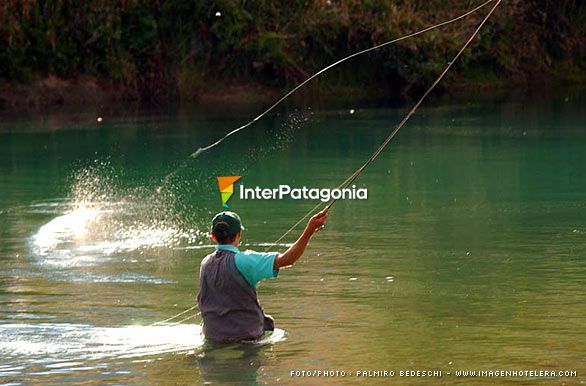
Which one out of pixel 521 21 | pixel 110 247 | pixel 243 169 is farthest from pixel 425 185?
pixel 521 21

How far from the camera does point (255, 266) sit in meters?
9.07

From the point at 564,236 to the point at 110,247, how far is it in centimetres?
422

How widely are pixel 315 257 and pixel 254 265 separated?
413 cm

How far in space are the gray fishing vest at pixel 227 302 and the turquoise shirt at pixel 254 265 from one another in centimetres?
3

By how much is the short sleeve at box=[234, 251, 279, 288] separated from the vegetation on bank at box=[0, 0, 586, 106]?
25.5 meters

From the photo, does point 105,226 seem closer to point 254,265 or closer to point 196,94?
point 254,265

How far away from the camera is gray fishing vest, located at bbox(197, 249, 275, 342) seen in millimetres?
9180

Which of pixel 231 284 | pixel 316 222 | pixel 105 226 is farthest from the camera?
pixel 105 226

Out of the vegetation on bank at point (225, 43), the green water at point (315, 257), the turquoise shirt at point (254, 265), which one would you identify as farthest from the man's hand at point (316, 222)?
the vegetation on bank at point (225, 43)

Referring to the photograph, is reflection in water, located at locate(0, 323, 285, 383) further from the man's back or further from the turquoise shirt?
the turquoise shirt

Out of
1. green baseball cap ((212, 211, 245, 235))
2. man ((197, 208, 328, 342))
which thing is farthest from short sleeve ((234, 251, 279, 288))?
green baseball cap ((212, 211, 245, 235))

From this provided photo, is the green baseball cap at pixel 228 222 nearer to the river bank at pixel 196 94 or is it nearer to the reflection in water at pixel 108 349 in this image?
the reflection in water at pixel 108 349

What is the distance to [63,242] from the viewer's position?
14492mm

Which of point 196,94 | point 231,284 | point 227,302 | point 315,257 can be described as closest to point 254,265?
point 231,284
